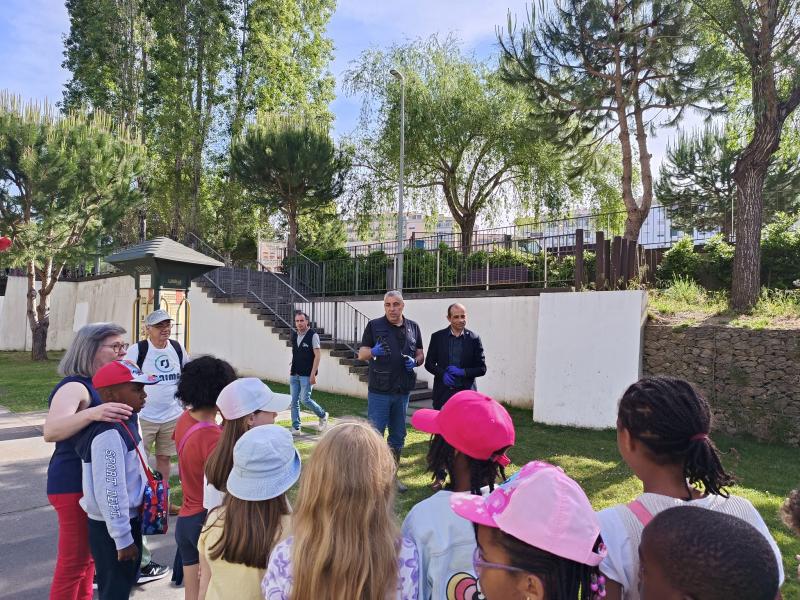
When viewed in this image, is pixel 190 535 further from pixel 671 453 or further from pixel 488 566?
pixel 671 453

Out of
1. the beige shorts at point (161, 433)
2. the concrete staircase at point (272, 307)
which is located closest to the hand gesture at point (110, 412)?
the beige shorts at point (161, 433)

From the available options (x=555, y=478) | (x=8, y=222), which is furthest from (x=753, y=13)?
(x=8, y=222)

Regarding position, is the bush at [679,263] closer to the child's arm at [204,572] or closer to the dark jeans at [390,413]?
the dark jeans at [390,413]

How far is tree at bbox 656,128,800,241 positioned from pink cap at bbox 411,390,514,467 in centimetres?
1995

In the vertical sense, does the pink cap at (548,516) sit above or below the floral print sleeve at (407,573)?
above

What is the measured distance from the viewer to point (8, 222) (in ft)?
53.9

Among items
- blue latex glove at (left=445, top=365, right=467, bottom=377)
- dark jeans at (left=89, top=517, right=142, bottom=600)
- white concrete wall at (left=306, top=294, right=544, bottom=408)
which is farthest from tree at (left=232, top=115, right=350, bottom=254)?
dark jeans at (left=89, top=517, right=142, bottom=600)

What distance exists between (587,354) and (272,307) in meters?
9.13

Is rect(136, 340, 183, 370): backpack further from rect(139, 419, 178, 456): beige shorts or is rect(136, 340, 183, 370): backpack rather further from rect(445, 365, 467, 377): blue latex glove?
rect(445, 365, 467, 377): blue latex glove

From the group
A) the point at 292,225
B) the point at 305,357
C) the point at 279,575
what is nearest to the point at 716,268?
the point at 305,357

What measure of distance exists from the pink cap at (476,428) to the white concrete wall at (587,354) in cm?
A: 739

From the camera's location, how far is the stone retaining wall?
7.98m

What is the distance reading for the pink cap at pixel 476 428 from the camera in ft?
6.53

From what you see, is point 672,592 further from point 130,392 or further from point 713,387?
point 713,387
